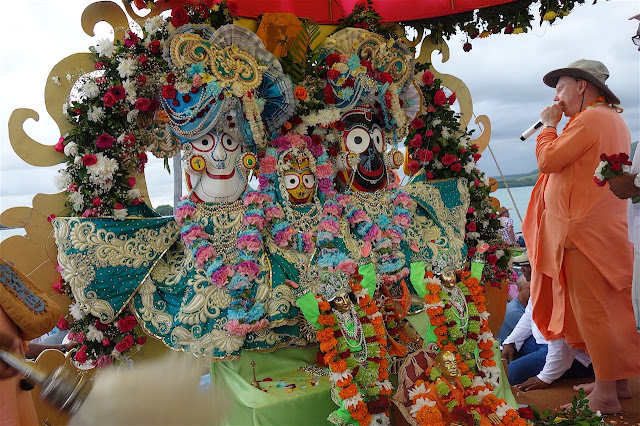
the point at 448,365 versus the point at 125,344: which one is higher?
the point at 125,344

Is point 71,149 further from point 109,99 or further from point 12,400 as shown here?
point 12,400

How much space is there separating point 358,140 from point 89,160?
6.95ft

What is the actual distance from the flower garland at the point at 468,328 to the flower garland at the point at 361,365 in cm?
38

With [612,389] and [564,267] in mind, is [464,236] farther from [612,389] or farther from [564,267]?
[612,389]

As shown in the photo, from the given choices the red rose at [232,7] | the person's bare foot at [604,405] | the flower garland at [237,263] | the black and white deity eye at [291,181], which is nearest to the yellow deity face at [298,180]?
the black and white deity eye at [291,181]

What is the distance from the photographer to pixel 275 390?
3.82 meters

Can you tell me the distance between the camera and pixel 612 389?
453cm

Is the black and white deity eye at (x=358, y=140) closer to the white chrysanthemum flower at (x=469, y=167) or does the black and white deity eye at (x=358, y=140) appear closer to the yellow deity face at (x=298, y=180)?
the yellow deity face at (x=298, y=180)

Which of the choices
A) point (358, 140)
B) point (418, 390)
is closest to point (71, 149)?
point (358, 140)

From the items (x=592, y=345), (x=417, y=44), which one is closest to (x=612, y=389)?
(x=592, y=345)

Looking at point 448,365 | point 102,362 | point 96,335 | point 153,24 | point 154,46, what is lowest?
point 448,365

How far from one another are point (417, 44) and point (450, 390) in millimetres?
3486

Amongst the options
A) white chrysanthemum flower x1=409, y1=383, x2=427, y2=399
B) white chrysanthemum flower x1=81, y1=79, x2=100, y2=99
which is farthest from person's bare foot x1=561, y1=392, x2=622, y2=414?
white chrysanthemum flower x1=81, y1=79, x2=100, y2=99

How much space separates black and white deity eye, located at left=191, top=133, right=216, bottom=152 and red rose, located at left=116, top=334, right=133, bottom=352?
1.43m
